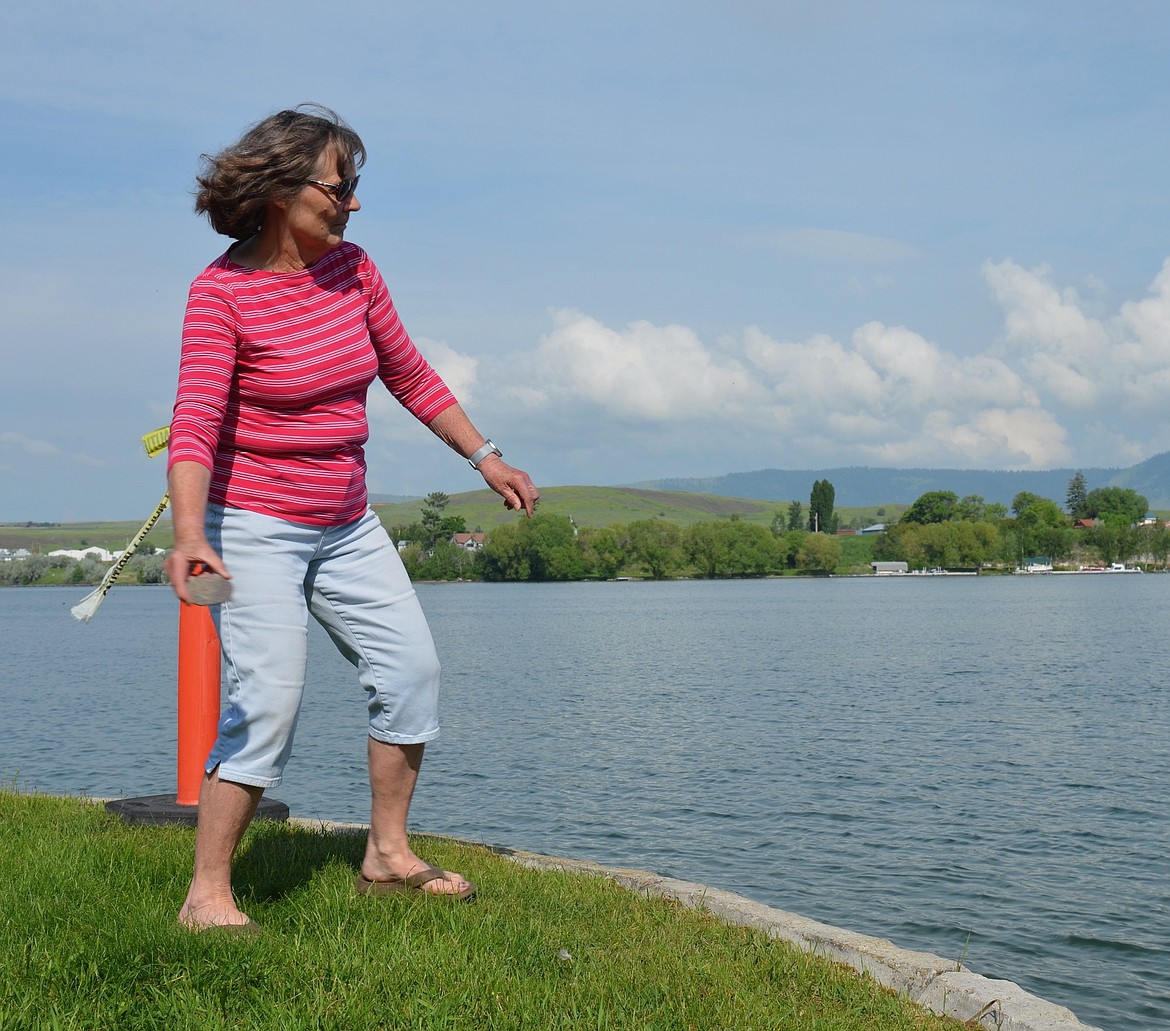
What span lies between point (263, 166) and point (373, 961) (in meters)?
2.44

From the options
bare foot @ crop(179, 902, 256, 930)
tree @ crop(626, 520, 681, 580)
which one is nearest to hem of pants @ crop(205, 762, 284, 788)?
bare foot @ crop(179, 902, 256, 930)

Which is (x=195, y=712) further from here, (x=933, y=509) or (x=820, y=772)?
(x=933, y=509)

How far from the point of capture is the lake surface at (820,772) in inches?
375

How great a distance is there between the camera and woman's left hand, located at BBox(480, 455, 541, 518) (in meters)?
4.36

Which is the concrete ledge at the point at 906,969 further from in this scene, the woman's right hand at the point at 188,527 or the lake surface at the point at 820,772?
the lake surface at the point at 820,772

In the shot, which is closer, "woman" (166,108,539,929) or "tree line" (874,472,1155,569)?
"woman" (166,108,539,929)

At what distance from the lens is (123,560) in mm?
5426

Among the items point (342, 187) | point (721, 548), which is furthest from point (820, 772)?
point (721, 548)

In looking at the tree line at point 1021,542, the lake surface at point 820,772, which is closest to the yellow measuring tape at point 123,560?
the lake surface at point 820,772

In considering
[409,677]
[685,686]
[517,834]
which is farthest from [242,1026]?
[685,686]

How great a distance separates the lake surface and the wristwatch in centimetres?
558

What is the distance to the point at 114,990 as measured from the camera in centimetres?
312

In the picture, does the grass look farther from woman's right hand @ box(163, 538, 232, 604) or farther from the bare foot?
woman's right hand @ box(163, 538, 232, 604)

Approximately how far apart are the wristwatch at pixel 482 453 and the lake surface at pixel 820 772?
5.58 m
